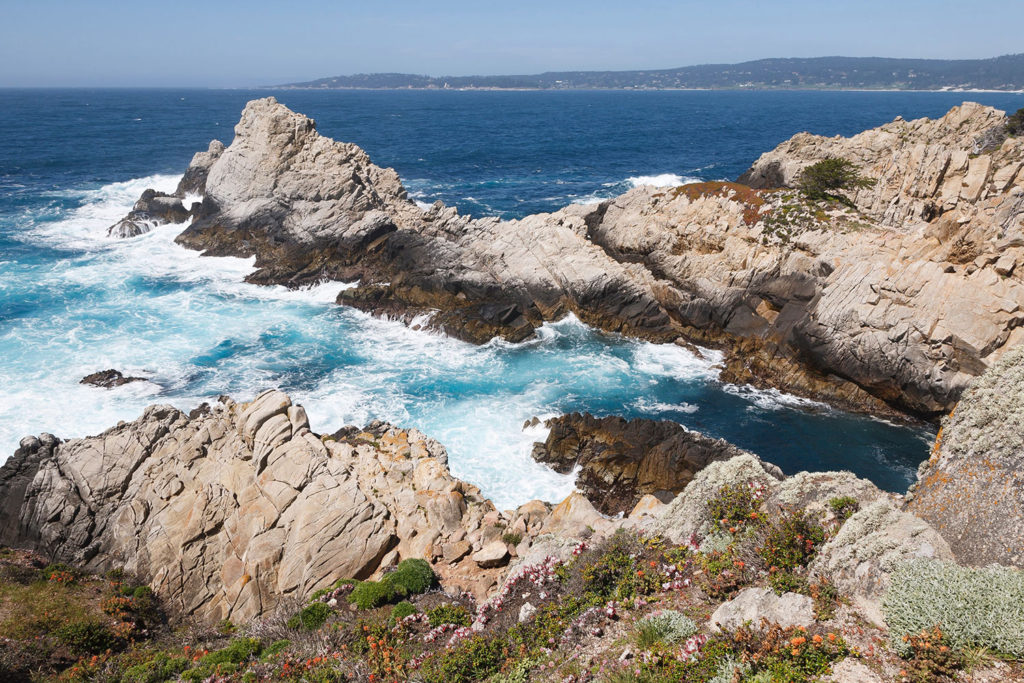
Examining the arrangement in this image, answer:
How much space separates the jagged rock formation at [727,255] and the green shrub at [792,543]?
23.9 m

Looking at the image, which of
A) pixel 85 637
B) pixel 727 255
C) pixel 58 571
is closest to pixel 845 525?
pixel 85 637

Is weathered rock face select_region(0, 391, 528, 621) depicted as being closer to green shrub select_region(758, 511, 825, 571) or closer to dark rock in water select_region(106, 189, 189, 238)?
green shrub select_region(758, 511, 825, 571)

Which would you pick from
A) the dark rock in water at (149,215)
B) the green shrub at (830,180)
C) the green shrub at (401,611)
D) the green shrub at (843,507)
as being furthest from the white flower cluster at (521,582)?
the dark rock in water at (149,215)

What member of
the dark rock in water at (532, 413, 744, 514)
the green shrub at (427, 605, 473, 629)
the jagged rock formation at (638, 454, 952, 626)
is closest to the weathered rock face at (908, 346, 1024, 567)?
the jagged rock formation at (638, 454, 952, 626)

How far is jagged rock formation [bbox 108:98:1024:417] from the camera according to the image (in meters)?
31.3

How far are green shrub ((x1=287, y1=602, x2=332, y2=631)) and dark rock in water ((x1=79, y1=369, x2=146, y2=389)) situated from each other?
935 inches

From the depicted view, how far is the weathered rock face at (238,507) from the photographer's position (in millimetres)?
17172

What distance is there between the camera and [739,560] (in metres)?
11.4

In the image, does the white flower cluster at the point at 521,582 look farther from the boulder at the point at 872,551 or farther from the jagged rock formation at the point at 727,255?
the jagged rock formation at the point at 727,255

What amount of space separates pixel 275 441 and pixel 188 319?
2557cm

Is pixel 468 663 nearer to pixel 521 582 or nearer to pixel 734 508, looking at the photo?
pixel 521 582

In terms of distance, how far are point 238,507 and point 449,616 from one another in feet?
29.6

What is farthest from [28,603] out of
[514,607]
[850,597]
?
[850,597]

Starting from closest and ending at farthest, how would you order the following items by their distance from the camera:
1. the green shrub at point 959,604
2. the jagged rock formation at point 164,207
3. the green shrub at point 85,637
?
1. the green shrub at point 959,604
2. the green shrub at point 85,637
3. the jagged rock formation at point 164,207
